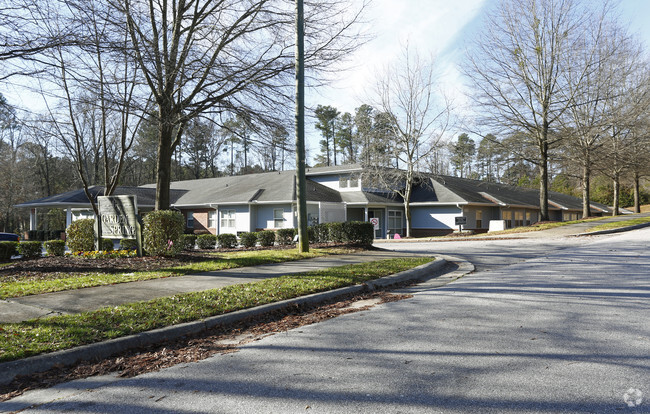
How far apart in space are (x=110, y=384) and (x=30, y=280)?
666cm

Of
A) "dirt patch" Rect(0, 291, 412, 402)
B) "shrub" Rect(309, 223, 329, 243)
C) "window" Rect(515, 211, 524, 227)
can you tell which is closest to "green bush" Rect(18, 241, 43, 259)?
"shrub" Rect(309, 223, 329, 243)

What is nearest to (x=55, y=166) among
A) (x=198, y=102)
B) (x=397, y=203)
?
(x=397, y=203)

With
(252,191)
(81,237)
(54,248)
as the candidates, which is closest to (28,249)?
(54,248)

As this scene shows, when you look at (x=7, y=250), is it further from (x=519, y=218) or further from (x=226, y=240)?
(x=519, y=218)

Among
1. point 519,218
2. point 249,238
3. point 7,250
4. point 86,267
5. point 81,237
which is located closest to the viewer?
point 86,267

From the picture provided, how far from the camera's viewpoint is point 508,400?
3139 millimetres

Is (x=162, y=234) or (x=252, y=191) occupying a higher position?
(x=252, y=191)

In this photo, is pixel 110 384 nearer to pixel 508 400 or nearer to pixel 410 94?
pixel 508 400

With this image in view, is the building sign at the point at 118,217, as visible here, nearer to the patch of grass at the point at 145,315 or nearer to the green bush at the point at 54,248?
the green bush at the point at 54,248

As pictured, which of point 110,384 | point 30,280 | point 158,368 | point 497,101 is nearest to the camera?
point 110,384

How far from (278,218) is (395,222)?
33.8 ft

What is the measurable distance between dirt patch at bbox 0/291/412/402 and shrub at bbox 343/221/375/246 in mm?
8589

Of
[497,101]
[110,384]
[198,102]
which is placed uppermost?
[497,101]

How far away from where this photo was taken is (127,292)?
23.8 ft
